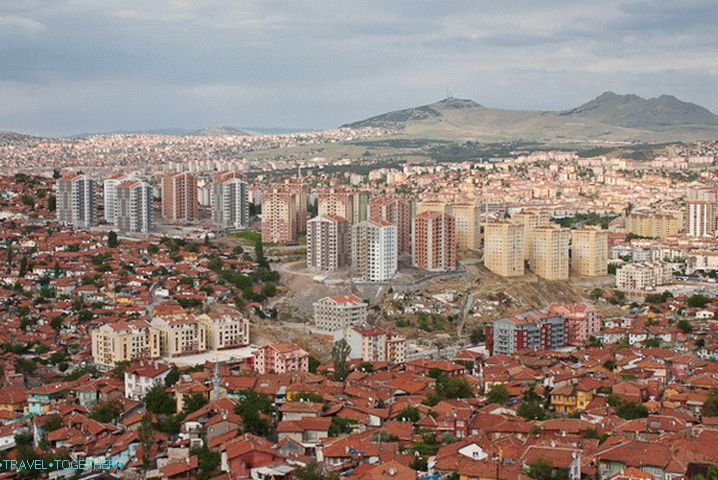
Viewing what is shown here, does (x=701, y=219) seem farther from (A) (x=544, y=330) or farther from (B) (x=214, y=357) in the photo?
(B) (x=214, y=357)

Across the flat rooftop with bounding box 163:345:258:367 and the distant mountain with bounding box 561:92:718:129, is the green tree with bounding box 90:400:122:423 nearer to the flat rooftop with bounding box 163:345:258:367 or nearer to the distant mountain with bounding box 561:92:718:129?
the flat rooftop with bounding box 163:345:258:367

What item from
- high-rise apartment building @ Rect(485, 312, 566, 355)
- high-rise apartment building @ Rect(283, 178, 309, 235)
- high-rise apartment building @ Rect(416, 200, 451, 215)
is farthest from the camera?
high-rise apartment building @ Rect(283, 178, 309, 235)

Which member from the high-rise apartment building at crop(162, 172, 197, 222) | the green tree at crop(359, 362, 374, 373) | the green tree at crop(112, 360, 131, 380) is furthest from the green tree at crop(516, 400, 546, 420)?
the high-rise apartment building at crop(162, 172, 197, 222)

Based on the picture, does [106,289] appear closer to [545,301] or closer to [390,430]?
[545,301]

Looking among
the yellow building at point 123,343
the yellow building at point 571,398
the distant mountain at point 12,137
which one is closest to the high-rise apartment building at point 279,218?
the yellow building at point 123,343

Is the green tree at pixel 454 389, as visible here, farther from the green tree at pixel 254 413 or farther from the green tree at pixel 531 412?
the green tree at pixel 254 413

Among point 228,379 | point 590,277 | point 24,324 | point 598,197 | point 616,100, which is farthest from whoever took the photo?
point 616,100

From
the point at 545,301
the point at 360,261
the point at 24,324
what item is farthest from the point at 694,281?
the point at 24,324
